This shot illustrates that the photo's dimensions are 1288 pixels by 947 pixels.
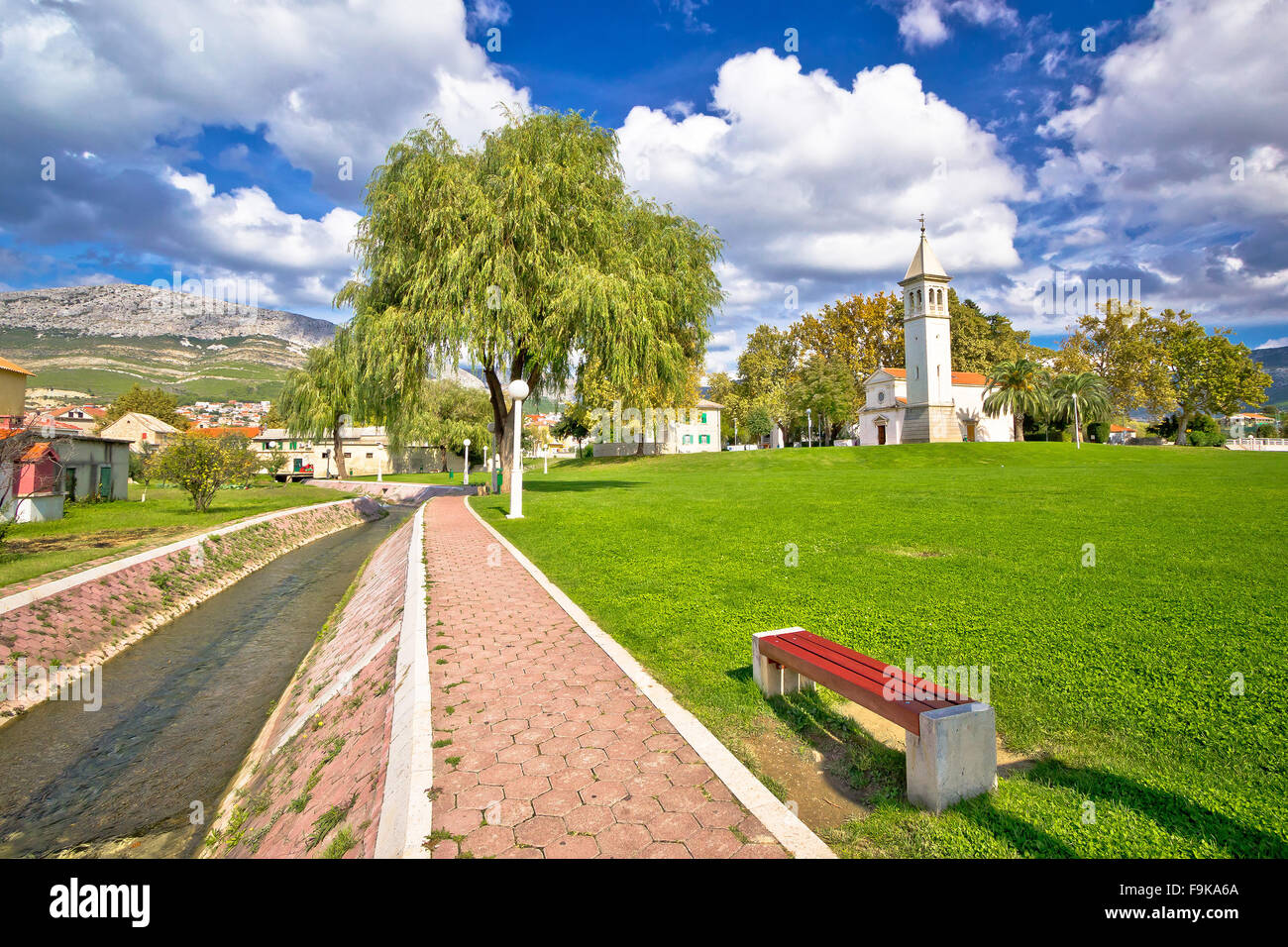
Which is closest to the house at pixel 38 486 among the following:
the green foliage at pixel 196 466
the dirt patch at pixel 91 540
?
the green foliage at pixel 196 466

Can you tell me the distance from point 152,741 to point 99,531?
44.3ft

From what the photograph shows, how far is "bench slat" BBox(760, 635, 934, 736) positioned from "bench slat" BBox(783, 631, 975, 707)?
0.25ft

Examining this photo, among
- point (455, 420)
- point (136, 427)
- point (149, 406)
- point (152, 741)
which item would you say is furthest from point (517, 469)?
point (149, 406)

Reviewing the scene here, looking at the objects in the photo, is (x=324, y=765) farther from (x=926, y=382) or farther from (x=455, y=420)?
(x=455, y=420)

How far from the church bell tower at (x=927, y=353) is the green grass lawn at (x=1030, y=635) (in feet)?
130

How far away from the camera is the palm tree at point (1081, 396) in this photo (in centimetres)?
5259

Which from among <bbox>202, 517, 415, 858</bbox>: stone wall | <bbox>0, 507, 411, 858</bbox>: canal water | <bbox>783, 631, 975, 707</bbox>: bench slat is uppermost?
<bbox>783, 631, 975, 707</bbox>: bench slat

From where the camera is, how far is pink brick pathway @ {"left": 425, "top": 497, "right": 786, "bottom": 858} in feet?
9.25

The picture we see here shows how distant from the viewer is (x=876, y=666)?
12.1ft

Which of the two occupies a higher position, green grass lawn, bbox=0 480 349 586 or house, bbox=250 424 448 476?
house, bbox=250 424 448 476

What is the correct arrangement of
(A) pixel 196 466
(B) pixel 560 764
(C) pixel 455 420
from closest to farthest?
1. (B) pixel 560 764
2. (A) pixel 196 466
3. (C) pixel 455 420

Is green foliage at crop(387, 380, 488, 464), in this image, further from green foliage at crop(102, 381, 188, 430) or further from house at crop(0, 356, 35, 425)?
green foliage at crop(102, 381, 188, 430)

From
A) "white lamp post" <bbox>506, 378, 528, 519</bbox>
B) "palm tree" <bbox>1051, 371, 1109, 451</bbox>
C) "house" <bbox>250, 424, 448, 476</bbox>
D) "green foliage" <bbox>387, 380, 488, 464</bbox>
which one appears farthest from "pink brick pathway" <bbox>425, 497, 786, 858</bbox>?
"palm tree" <bbox>1051, 371, 1109, 451</bbox>
